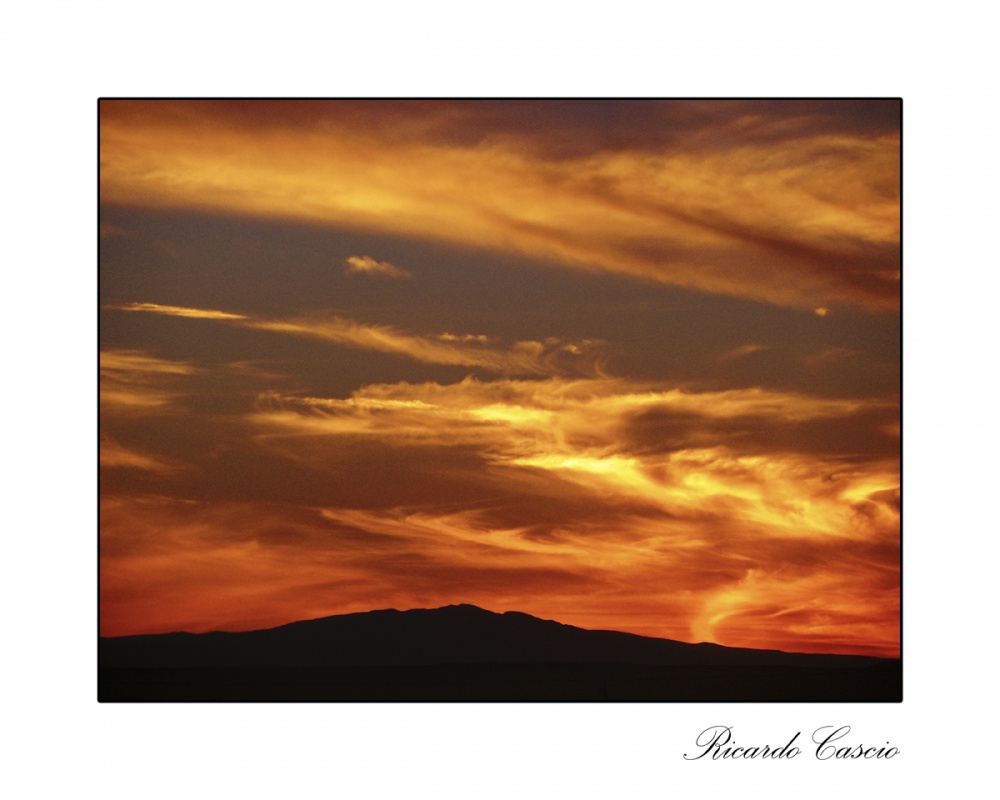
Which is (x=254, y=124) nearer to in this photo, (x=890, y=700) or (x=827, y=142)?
(x=827, y=142)

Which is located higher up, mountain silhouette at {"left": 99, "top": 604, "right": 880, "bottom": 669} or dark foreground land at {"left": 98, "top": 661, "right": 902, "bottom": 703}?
mountain silhouette at {"left": 99, "top": 604, "right": 880, "bottom": 669}

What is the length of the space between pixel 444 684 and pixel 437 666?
0.30 ft

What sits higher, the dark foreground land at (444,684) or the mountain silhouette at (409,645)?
the mountain silhouette at (409,645)

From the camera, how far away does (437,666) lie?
17.0 ft

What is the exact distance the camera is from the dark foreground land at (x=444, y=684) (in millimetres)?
5145

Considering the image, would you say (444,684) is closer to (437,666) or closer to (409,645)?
(437,666)

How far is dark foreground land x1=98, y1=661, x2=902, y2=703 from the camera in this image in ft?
16.9

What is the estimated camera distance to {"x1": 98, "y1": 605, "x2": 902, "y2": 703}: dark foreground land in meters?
5.15

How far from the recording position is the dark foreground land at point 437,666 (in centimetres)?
515

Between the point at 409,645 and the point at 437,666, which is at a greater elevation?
the point at 409,645

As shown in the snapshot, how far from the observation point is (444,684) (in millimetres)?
5160

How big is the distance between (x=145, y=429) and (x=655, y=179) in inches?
109

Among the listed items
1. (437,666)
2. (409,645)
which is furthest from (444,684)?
(409,645)

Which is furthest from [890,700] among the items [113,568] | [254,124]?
[254,124]
